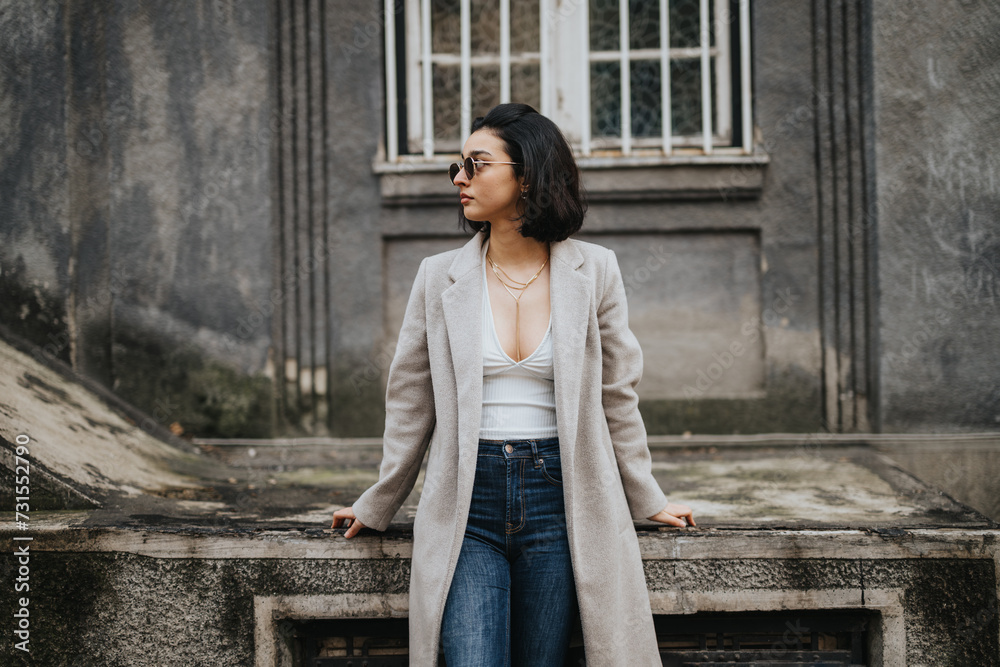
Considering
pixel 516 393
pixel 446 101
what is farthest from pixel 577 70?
pixel 516 393

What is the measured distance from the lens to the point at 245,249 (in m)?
4.77

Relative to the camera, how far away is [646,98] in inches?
195

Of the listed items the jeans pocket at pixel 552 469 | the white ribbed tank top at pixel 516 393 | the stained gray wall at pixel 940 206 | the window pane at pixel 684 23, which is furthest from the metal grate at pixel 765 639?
the window pane at pixel 684 23

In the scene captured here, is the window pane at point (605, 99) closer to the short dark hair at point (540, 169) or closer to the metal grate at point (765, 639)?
the short dark hair at point (540, 169)

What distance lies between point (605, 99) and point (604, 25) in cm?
49

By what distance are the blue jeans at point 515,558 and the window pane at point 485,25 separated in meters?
3.53

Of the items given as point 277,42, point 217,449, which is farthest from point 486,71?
point 217,449

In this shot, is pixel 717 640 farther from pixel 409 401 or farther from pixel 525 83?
pixel 525 83

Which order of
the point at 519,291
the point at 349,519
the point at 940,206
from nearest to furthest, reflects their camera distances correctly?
the point at 519,291, the point at 349,519, the point at 940,206

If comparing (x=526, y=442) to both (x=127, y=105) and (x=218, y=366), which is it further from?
(x=127, y=105)

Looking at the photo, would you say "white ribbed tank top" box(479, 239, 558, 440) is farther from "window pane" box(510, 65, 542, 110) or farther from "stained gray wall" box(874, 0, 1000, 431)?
"stained gray wall" box(874, 0, 1000, 431)

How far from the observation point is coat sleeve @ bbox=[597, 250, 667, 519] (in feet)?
7.74

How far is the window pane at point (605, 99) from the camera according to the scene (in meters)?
4.95

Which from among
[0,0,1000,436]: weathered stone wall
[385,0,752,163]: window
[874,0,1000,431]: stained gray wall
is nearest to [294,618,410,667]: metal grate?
[0,0,1000,436]: weathered stone wall
